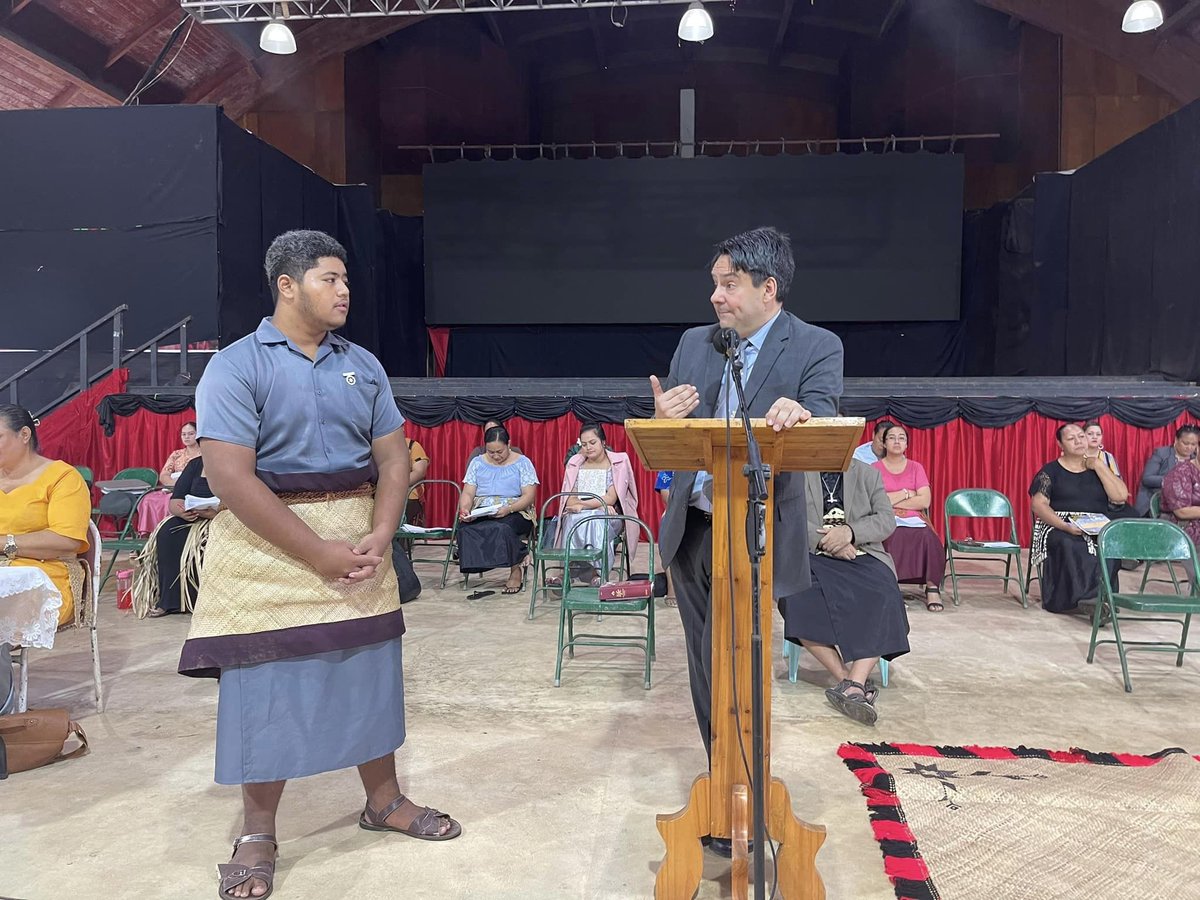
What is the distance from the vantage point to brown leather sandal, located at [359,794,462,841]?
2.31 m

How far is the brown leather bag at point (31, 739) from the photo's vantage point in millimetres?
2770

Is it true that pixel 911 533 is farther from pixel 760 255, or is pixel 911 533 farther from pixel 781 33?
pixel 781 33

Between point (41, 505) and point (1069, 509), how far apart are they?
17.0 feet

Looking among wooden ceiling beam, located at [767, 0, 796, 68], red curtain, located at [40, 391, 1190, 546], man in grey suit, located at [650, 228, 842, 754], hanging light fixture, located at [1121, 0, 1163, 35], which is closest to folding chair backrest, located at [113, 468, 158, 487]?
red curtain, located at [40, 391, 1190, 546]

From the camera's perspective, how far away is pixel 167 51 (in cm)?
1130

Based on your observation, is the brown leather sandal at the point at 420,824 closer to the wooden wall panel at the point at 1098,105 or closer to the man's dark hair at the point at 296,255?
the man's dark hair at the point at 296,255

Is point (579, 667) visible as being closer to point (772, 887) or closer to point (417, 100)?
point (772, 887)

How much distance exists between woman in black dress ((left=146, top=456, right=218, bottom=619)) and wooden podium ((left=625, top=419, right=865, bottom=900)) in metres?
4.17

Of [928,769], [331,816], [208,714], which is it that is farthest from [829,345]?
[208,714]

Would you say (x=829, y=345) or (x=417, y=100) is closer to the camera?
(x=829, y=345)

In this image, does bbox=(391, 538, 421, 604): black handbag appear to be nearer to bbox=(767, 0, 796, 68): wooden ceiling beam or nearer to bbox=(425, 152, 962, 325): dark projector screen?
bbox=(425, 152, 962, 325): dark projector screen

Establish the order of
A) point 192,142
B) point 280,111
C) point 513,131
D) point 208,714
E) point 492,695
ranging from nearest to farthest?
point 208,714 < point 492,695 < point 192,142 < point 280,111 < point 513,131

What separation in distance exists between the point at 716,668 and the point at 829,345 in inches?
29.5

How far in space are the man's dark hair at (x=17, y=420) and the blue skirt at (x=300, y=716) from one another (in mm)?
1762
